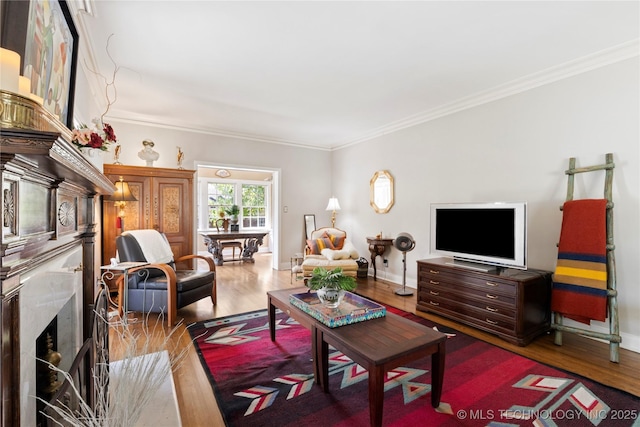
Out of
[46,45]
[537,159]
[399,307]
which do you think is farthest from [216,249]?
[537,159]

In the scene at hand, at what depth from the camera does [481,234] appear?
11.0 feet

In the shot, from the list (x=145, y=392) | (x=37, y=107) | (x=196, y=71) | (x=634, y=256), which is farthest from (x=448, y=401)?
(x=196, y=71)

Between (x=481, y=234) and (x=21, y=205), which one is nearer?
(x=21, y=205)

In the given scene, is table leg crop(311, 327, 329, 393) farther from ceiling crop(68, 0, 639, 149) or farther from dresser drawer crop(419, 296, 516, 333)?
ceiling crop(68, 0, 639, 149)

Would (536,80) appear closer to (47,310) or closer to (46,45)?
(46,45)

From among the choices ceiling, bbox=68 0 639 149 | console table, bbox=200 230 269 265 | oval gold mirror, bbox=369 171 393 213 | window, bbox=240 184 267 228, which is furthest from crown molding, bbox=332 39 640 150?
window, bbox=240 184 267 228

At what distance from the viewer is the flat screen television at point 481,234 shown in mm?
2998

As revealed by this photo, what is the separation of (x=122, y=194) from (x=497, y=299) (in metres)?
4.65

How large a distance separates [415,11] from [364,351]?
2373mm

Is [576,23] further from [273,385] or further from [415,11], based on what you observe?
[273,385]

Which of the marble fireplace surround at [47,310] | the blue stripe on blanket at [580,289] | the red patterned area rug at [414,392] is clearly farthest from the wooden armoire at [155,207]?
the blue stripe on blanket at [580,289]

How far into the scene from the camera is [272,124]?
5062 mm

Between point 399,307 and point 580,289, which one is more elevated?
point 580,289

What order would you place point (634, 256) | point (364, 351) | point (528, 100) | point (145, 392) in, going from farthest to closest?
1. point (528, 100)
2. point (634, 256)
3. point (364, 351)
4. point (145, 392)
